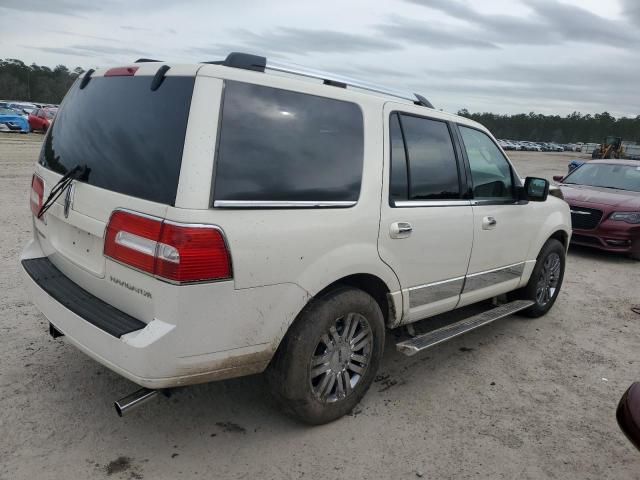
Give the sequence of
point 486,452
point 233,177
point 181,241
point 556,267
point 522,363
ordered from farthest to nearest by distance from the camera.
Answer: point 556,267 < point 522,363 < point 486,452 < point 233,177 < point 181,241

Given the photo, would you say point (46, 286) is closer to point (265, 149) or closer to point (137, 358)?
point (137, 358)

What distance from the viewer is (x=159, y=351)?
7.82 ft

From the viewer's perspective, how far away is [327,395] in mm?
3135

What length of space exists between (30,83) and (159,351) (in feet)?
345

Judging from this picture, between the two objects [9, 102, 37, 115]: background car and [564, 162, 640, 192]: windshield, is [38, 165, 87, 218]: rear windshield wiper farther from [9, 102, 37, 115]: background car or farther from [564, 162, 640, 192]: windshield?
[9, 102, 37, 115]: background car

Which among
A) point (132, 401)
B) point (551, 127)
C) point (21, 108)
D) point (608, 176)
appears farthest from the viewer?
point (551, 127)

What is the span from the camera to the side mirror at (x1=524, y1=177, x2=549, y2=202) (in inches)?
182

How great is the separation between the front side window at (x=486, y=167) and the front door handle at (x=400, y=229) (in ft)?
3.19

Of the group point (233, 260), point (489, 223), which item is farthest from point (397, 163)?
point (233, 260)

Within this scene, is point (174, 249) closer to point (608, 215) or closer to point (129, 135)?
point (129, 135)

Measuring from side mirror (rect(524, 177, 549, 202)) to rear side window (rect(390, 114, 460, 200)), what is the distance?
3.48ft

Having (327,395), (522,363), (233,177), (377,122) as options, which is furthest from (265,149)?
(522,363)

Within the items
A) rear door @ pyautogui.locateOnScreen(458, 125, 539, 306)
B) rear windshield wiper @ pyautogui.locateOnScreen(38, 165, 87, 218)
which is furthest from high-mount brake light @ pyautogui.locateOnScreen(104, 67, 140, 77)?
rear door @ pyautogui.locateOnScreen(458, 125, 539, 306)

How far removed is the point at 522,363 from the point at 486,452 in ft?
4.83
